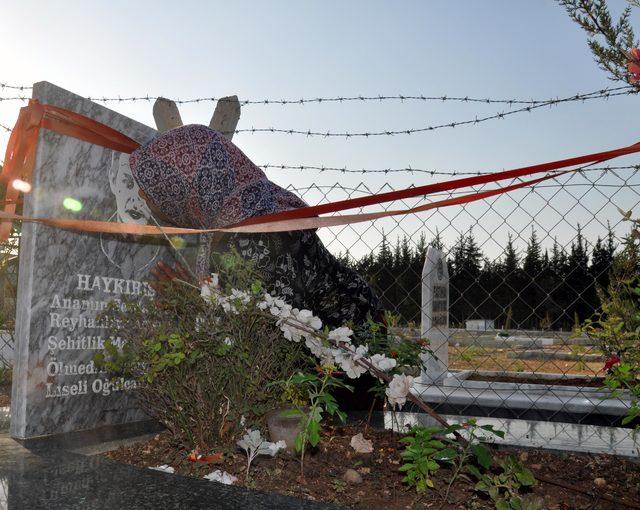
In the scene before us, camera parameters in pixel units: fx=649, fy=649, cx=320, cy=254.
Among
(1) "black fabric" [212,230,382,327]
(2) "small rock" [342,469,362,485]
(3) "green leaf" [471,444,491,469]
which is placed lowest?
(2) "small rock" [342,469,362,485]

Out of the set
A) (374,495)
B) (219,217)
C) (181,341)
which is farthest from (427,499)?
(219,217)

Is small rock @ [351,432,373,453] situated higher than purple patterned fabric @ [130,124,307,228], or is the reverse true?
purple patterned fabric @ [130,124,307,228]

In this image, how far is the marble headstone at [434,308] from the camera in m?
7.46

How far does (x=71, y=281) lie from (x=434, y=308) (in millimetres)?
5242

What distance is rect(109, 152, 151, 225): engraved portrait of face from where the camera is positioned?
12.0 feet

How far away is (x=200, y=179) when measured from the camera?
10.3 feet

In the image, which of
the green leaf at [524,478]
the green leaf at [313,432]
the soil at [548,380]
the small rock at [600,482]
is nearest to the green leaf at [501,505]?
the green leaf at [524,478]

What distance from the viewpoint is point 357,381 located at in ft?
14.4

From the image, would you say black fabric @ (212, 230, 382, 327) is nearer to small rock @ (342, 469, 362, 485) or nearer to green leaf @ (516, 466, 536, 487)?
small rock @ (342, 469, 362, 485)

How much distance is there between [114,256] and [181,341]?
1.20m

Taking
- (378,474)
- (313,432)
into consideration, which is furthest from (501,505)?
(378,474)

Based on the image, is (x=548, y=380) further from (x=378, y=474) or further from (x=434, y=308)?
(x=378, y=474)

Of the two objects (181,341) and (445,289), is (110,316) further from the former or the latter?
(445,289)

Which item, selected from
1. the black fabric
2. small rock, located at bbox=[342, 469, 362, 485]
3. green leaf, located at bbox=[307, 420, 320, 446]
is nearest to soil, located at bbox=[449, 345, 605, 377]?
the black fabric
